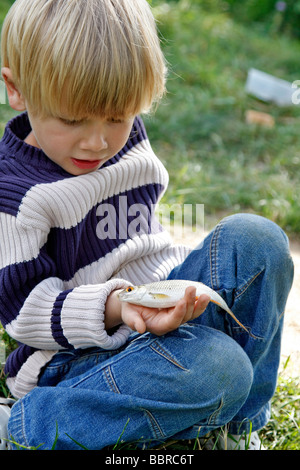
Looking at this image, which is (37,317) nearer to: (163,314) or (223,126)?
(163,314)

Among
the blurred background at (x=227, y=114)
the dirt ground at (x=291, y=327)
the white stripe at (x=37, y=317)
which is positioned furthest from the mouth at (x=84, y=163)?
the dirt ground at (x=291, y=327)

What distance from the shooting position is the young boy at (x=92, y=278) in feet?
4.78

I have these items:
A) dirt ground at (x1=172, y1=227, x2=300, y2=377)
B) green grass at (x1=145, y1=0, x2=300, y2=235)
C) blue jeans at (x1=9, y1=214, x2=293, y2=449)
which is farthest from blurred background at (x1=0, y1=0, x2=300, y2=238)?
blue jeans at (x1=9, y1=214, x2=293, y2=449)

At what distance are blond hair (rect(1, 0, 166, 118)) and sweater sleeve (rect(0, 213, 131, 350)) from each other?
13.2 inches

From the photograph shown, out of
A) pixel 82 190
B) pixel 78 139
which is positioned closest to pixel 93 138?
pixel 78 139

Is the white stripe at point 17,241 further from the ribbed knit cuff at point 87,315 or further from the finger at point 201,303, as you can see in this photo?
the finger at point 201,303

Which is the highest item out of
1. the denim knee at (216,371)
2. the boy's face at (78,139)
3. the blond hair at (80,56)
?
the blond hair at (80,56)

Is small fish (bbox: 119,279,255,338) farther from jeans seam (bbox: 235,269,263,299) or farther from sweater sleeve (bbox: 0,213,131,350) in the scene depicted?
jeans seam (bbox: 235,269,263,299)

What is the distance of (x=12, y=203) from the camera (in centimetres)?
152

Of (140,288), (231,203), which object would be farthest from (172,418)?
(231,203)

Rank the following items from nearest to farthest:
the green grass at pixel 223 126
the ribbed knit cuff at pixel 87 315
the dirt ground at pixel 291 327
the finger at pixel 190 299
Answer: the finger at pixel 190 299 → the ribbed knit cuff at pixel 87 315 → the dirt ground at pixel 291 327 → the green grass at pixel 223 126

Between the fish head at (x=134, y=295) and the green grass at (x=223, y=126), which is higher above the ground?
the fish head at (x=134, y=295)

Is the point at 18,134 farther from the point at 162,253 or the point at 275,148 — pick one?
the point at 275,148

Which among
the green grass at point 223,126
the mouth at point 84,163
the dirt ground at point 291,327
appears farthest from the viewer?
the green grass at point 223,126
